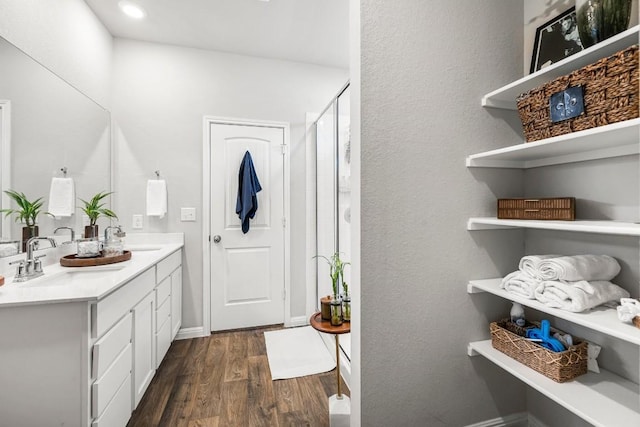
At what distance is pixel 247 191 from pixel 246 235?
0.44 m

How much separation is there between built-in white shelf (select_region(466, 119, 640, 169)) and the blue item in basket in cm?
71

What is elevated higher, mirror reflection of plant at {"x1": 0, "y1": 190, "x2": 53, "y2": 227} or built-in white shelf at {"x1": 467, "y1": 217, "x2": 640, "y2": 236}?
mirror reflection of plant at {"x1": 0, "y1": 190, "x2": 53, "y2": 227}

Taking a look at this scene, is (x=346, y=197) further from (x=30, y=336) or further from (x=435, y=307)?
(x=30, y=336)

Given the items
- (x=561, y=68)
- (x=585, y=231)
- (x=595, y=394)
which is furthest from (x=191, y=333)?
(x=561, y=68)

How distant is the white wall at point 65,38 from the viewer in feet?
5.21

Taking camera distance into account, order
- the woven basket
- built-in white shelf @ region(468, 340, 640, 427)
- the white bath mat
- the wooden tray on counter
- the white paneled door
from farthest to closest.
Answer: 1. the white paneled door
2. the white bath mat
3. the wooden tray on counter
4. the woven basket
5. built-in white shelf @ region(468, 340, 640, 427)

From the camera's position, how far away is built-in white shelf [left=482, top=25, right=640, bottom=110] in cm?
89

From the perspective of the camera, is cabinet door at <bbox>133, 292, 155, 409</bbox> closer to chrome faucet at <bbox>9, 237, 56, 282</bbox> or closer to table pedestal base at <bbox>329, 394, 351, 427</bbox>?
chrome faucet at <bbox>9, 237, 56, 282</bbox>

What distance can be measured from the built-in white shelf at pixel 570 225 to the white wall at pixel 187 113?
187cm

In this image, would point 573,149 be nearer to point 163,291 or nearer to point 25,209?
point 163,291

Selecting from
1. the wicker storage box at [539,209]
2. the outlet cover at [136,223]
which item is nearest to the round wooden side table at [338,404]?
the wicker storage box at [539,209]

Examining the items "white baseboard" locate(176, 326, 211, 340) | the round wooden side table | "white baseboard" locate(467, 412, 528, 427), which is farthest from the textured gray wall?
"white baseboard" locate(176, 326, 211, 340)

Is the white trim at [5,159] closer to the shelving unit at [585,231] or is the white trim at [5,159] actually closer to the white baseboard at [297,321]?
the white baseboard at [297,321]

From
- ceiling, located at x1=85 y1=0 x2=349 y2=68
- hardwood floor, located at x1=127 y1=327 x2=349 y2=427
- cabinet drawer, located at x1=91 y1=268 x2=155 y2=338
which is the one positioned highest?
ceiling, located at x1=85 y1=0 x2=349 y2=68
